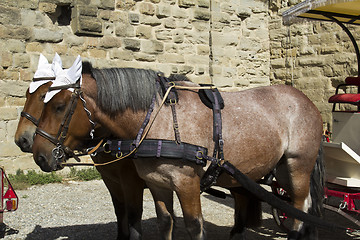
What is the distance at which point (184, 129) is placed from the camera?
10.9 feet

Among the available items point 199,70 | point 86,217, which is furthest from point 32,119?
point 199,70

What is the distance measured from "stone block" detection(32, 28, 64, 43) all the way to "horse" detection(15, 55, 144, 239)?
4.46 metres

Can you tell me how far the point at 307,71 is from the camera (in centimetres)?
968

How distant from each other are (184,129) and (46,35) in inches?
220

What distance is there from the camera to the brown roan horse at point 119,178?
10.8ft

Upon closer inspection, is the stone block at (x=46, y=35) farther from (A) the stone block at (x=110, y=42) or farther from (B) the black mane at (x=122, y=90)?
(B) the black mane at (x=122, y=90)

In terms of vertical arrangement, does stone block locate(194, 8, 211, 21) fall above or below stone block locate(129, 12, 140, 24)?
above

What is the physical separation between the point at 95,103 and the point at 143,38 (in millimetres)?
5971

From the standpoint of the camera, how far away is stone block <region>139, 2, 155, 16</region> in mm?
9023

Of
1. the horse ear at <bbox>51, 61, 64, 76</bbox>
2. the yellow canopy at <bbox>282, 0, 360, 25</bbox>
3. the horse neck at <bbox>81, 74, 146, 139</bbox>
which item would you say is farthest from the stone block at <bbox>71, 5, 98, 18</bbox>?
the horse neck at <bbox>81, 74, 146, 139</bbox>

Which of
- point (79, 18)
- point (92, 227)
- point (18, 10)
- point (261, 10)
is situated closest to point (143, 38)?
point (79, 18)

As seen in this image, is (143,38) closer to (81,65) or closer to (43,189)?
(43,189)

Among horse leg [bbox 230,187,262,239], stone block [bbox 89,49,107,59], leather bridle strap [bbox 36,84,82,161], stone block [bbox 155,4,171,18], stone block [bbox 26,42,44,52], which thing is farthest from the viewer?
stone block [bbox 155,4,171,18]

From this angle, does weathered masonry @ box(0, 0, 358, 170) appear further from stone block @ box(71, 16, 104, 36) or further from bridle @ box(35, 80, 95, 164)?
bridle @ box(35, 80, 95, 164)
